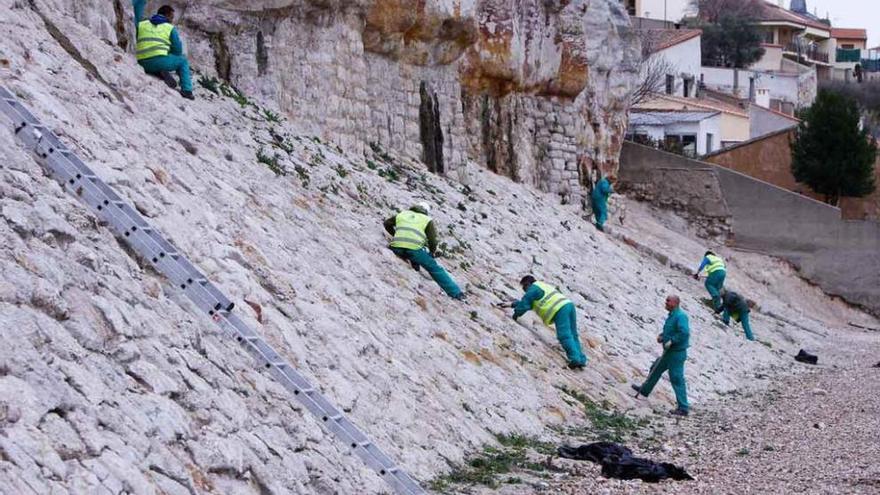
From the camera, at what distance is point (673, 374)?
60.1 ft

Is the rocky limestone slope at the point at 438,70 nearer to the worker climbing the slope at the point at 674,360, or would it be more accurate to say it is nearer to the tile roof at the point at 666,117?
the worker climbing the slope at the point at 674,360

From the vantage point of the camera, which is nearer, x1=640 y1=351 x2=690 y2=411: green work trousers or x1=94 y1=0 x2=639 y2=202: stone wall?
x1=640 y1=351 x2=690 y2=411: green work trousers

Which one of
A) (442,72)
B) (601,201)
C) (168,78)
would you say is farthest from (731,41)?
(168,78)

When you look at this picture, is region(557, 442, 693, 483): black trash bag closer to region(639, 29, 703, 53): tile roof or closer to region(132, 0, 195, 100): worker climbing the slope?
region(132, 0, 195, 100): worker climbing the slope

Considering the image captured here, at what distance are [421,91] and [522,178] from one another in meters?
5.66

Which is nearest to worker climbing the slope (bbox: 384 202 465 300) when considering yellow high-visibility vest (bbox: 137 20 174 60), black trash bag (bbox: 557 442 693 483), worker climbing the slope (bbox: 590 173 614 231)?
yellow high-visibility vest (bbox: 137 20 174 60)

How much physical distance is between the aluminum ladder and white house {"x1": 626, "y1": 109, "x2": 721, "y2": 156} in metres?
40.6

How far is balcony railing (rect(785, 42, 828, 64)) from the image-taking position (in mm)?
85750

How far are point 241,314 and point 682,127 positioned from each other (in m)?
41.8

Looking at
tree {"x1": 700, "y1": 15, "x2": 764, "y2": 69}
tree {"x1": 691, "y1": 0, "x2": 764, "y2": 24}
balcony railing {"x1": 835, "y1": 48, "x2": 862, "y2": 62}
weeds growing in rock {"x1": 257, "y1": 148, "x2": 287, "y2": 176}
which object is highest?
weeds growing in rock {"x1": 257, "y1": 148, "x2": 287, "y2": 176}

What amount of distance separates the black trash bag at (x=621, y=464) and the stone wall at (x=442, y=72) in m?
6.70

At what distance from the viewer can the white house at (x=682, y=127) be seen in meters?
51.5

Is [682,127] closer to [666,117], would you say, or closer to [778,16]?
[666,117]

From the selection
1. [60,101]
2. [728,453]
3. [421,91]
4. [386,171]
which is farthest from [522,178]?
[60,101]
